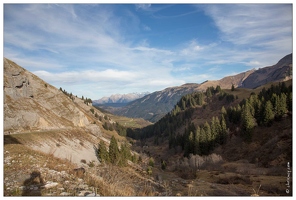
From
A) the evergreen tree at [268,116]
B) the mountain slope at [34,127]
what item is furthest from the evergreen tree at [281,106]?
the mountain slope at [34,127]

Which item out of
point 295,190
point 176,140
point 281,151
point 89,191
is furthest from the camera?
point 176,140

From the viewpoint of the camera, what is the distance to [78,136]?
70.3 metres

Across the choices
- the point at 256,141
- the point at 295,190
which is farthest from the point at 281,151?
the point at 295,190

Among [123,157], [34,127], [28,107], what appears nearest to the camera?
[123,157]

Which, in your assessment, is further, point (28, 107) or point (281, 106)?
point (281, 106)

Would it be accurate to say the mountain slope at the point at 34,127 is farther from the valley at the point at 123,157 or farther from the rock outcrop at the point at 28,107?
the valley at the point at 123,157

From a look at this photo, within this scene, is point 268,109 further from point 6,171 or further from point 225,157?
point 6,171

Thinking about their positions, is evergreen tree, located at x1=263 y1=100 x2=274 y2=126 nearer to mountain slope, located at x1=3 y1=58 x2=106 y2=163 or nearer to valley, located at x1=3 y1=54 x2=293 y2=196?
valley, located at x1=3 y1=54 x2=293 y2=196

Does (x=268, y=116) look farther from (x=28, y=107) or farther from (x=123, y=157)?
(x=28, y=107)

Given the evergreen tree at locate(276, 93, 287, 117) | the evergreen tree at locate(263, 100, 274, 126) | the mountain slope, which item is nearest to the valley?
the evergreen tree at locate(276, 93, 287, 117)

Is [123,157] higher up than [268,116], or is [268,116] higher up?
[268,116]

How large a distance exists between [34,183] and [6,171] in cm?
373

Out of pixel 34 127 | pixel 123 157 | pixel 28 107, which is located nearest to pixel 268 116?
pixel 123 157

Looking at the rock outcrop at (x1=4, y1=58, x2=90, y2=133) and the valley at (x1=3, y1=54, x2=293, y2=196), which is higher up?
the rock outcrop at (x1=4, y1=58, x2=90, y2=133)
